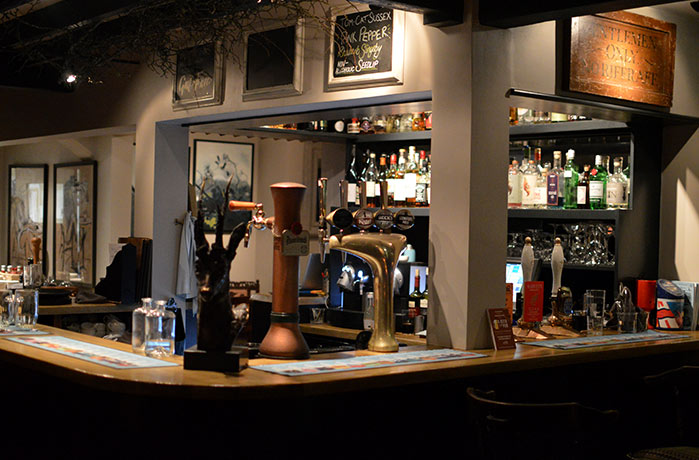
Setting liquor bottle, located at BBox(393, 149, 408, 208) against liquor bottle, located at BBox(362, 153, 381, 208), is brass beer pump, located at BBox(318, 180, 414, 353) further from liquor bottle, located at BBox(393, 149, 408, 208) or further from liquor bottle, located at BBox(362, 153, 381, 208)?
liquor bottle, located at BBox(362, 153, 381, 208)

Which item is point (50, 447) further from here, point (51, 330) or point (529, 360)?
point (529, 360)

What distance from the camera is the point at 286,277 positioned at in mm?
3250

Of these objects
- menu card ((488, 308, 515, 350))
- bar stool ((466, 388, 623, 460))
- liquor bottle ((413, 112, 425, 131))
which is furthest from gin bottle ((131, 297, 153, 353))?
liquor bottle ((413, 112, 425, 131))

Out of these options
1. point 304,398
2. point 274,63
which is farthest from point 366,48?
point 304,398

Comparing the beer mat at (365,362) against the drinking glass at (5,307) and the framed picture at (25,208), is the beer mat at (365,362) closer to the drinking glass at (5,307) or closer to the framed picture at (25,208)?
the drinking glass at (5,307)

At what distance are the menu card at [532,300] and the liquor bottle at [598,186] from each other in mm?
939

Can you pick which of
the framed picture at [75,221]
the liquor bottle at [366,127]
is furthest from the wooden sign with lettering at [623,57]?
the framed picture at [75,221]

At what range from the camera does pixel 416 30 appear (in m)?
3.78

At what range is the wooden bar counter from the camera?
2645 mm

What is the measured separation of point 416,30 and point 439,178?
26.4 inches

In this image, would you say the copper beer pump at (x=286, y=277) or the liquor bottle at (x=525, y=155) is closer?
the copper beer pump at (x=286, y=277)

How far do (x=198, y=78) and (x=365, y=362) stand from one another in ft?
9.06

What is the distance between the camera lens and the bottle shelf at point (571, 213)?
4641 mm

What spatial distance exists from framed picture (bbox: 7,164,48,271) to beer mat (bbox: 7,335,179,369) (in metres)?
7.19
